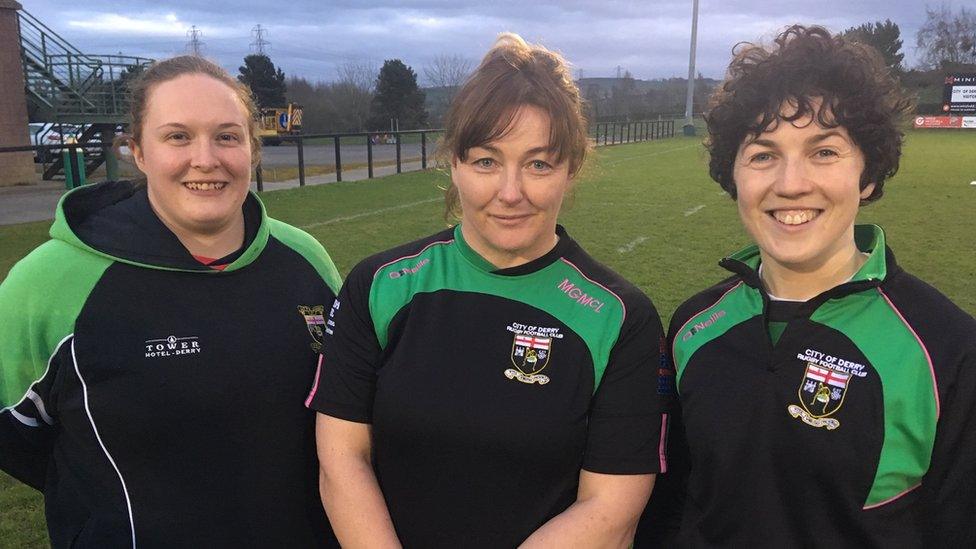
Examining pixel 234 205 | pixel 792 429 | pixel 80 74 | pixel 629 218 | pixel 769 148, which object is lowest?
pixel 629 218

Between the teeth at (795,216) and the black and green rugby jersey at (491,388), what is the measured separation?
0.39 metres

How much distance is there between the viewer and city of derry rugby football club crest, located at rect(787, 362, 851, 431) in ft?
5.60

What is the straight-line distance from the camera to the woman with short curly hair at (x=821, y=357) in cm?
162

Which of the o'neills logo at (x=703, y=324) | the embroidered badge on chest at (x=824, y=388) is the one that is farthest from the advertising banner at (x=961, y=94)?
the embroidered badge on chest at (x=824, y=388)

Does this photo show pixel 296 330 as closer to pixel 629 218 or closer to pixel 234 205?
pixel 234 205

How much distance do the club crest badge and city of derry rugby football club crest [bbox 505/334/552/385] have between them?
0.75 meters

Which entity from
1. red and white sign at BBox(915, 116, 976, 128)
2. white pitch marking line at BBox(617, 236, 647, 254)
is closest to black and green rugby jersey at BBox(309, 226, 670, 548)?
white pitch marking line at BBox(617, 236, 647, 254)

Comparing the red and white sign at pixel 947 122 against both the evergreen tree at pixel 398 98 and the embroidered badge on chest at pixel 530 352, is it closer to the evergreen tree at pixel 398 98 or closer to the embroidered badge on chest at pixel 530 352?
the evergreen tree at pixel 398 98

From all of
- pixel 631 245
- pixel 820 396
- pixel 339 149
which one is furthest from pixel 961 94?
pixel 820 396

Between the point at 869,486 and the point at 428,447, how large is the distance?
1.01m

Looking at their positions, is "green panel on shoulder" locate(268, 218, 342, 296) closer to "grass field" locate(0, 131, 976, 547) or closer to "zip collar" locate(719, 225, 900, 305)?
"grass field" locate(0, 131, 976, 547)

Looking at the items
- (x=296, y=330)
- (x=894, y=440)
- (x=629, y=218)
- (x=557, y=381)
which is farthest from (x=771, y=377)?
(x=629, y=218)

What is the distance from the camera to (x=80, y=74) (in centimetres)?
2089

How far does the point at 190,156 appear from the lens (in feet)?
7.06
